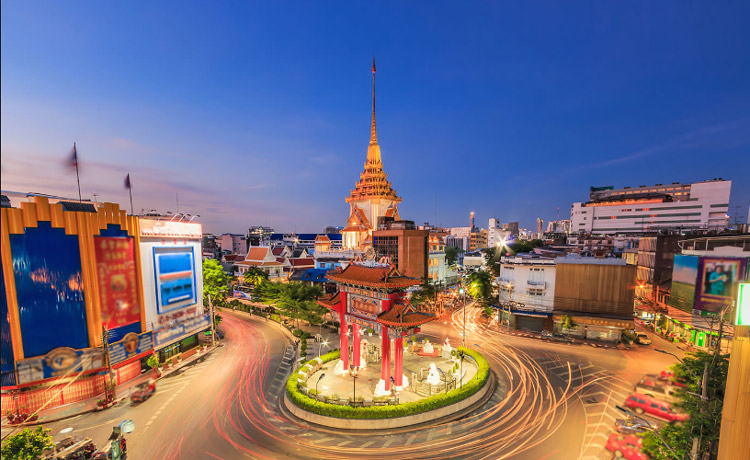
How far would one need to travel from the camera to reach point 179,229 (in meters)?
27.7

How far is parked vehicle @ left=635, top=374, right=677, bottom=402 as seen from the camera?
57.7 feet

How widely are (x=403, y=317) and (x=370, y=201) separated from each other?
50866mm

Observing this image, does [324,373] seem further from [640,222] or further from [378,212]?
[640,222]

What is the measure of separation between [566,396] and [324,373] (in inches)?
764

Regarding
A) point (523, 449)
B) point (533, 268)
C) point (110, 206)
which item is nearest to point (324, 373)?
point (523, 449)

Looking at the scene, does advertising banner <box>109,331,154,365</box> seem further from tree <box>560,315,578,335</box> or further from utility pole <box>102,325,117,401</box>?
tree <box>560,315,578,335</box>

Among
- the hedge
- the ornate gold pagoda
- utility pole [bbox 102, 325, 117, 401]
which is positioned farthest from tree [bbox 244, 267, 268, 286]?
the hedge

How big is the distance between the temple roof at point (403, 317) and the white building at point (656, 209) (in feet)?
228

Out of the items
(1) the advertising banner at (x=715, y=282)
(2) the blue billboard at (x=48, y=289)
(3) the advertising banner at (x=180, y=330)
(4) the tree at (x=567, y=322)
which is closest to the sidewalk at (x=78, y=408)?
(3) the advertising banner at (x=180, y=330)

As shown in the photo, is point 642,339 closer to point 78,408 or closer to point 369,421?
point 369,421

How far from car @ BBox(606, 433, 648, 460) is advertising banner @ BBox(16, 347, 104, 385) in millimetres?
33778

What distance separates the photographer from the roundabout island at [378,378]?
1938 cm

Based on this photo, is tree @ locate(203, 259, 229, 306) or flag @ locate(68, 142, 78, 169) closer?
flag @ locate(68, 142, 78, 169)

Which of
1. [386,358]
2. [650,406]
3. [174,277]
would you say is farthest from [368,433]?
[174,277]
